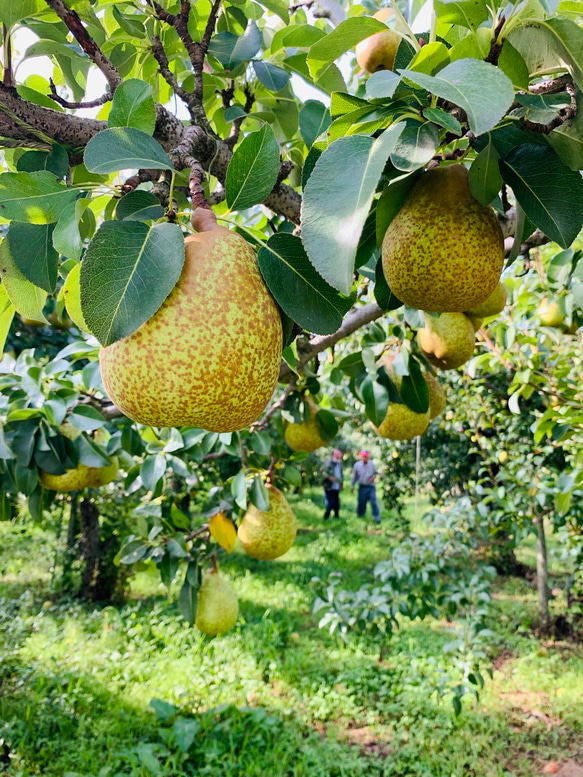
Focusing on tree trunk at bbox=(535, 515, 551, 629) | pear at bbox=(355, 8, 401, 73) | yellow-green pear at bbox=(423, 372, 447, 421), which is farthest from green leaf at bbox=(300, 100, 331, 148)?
tree trunk at bbox=(535, 515, 551, 629)

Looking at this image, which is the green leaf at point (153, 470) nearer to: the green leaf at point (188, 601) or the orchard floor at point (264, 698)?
the green leaf at point (188, 601)

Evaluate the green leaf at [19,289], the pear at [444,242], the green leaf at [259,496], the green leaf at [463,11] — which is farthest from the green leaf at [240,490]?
the green leaf at [463,11]

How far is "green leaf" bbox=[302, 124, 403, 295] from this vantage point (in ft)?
1.39

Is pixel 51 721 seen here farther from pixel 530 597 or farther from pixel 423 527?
pixel 423 527

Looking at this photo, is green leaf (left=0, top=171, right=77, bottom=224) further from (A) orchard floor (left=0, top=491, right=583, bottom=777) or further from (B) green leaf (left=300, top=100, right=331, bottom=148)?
(A) orchard floor (left=0, top=491, right=583, bottom=777)

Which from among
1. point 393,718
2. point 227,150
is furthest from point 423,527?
point 227,150

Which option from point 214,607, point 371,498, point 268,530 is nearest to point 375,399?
point 268,530

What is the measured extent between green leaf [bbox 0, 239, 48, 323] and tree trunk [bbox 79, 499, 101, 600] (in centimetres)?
549

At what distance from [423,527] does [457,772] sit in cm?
539

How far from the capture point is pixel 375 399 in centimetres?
161

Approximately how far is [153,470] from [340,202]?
1667 mm

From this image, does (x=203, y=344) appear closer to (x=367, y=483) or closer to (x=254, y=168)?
(x=254, y=168)

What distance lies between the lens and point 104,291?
20.5 inches

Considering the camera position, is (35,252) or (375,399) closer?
(35,252)
